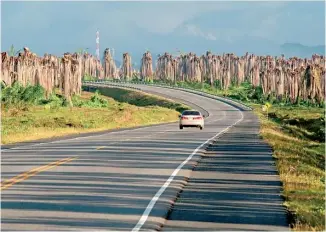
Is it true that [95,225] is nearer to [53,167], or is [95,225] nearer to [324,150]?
[53,167]

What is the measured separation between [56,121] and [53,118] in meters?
2.94

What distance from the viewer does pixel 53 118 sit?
70625 millimetres

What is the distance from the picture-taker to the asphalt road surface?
16.2m

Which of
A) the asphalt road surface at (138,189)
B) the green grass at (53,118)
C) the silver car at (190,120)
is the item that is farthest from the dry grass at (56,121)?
the asphalt road surface at (138,189)

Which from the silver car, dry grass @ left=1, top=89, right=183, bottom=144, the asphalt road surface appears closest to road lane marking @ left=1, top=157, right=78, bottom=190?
the asphalt road surface

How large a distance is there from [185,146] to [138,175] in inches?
584

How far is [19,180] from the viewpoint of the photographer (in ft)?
76.2

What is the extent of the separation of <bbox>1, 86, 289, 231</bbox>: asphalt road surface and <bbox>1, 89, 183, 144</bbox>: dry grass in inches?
474

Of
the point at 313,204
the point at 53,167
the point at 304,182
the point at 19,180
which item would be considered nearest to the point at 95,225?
the point at 313,204

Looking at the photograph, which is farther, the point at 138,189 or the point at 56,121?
the point at 56,121

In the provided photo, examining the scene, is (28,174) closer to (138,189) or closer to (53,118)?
(138,189)

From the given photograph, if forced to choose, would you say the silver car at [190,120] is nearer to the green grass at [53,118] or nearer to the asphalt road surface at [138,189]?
the green grass at [53,118]

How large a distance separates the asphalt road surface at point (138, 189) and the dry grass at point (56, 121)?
39.5ft

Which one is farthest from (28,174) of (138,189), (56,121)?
(56,121)
